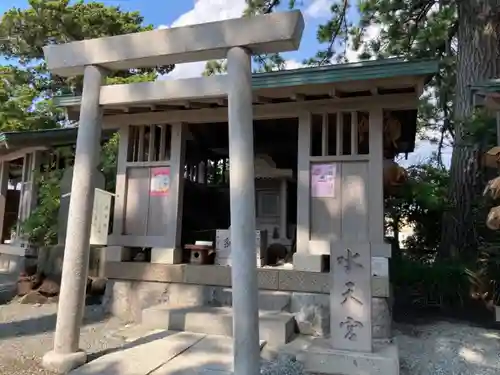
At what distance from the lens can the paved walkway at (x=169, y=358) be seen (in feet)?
13.8

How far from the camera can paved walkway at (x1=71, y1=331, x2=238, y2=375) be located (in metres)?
4.20

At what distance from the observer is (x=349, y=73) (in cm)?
523

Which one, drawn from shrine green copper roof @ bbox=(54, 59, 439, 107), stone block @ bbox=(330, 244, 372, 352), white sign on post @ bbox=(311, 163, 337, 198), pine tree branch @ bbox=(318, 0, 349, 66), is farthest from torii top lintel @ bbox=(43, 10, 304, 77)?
pine tree branch @ bbox=(318, 0, 349, 66)

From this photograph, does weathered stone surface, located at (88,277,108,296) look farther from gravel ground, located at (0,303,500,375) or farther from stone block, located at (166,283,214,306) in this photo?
stone block, located at (166,283,214,306)

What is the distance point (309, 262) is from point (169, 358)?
91.7 inches

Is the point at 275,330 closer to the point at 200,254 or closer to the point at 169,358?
the point at 169,358

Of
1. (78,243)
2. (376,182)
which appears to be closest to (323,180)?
(376,182)

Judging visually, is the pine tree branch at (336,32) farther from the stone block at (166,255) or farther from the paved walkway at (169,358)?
the paved walkway at (169,358)

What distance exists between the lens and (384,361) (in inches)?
165

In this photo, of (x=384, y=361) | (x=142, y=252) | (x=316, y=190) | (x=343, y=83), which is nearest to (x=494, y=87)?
(x=343, y=83)

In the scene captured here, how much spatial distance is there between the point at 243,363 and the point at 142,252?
12.7 feet

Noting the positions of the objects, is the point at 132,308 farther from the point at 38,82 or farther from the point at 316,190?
the point at 38,82

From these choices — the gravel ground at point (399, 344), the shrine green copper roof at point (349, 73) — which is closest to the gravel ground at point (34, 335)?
the gravel ground at point (399, 344)

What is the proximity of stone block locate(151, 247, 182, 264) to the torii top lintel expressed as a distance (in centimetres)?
295
